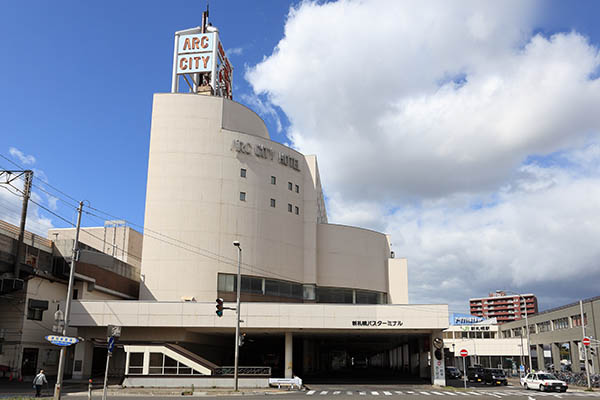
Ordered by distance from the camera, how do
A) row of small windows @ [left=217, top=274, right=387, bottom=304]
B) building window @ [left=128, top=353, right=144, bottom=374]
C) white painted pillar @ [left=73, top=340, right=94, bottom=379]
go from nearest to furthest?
building window @ [left=128, top=353, right=144, bottom=374] → white painted pillar @ [left=73, top=340, right=94, bottom=379] → row of small windows @ [left=217, top=274, right=387, bottom=304]

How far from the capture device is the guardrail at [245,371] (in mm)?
40353

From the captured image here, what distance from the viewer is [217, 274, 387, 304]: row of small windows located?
5272 cm

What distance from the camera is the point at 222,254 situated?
172 ft

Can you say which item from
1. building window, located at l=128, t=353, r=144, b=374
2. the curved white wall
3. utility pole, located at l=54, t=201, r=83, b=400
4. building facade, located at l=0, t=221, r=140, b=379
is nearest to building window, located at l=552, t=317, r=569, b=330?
the curved white wall

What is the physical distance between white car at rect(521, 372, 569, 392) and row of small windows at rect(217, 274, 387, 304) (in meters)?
22.5

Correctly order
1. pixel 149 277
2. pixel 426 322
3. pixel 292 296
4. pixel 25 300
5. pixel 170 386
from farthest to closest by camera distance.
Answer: pixel 292 296 < pixel 149 277 < pixel 426 322 < pixel 25 300 < pixel 170 386

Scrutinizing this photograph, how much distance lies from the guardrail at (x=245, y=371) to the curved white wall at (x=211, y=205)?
38.8 feet

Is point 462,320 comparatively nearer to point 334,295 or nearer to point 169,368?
point 334,295

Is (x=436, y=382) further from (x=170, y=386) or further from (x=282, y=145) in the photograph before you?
(x=282, y=145)

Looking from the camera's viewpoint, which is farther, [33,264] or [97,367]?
[97,367]

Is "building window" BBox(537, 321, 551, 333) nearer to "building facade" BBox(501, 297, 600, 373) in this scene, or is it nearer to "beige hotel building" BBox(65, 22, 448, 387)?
"building facade" BBox(501, 297, 600, 373)

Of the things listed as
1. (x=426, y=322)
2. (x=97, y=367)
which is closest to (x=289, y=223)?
(x=426, y=322)

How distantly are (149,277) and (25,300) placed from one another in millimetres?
11469

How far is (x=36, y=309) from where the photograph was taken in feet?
148
